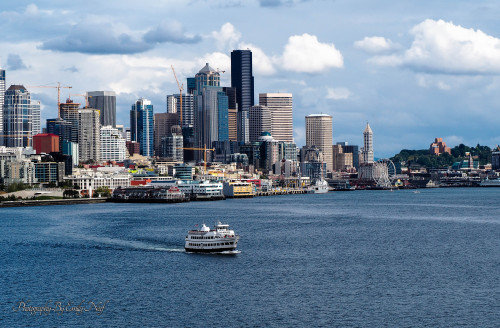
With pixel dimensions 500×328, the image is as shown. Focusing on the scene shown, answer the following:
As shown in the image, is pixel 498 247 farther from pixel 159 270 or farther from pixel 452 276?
pixel 159 270

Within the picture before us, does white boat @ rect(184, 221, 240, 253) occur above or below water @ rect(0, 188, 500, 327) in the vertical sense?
above

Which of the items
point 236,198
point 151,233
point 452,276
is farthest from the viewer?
point 236,198

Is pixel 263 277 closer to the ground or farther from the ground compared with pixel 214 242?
closer to the ground

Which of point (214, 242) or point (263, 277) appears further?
point (214, 242)

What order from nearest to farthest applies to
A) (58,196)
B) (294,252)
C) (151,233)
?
(294,252)
(151,233)
(58,196)

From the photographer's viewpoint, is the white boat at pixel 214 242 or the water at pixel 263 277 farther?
the white boat at pixel 214 242

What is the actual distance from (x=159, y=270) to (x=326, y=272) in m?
10.9

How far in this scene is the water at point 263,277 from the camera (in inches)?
1590

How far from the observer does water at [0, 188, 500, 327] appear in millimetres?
40375

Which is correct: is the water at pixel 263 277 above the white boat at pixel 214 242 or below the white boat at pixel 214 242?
below

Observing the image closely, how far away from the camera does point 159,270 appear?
53312mm

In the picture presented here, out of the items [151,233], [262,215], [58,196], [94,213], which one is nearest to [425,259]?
[151,233]

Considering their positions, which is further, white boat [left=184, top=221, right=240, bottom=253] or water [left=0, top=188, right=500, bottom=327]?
white boat [left=184, top=221, right=240, bottom=253]

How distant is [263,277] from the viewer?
165 ft
